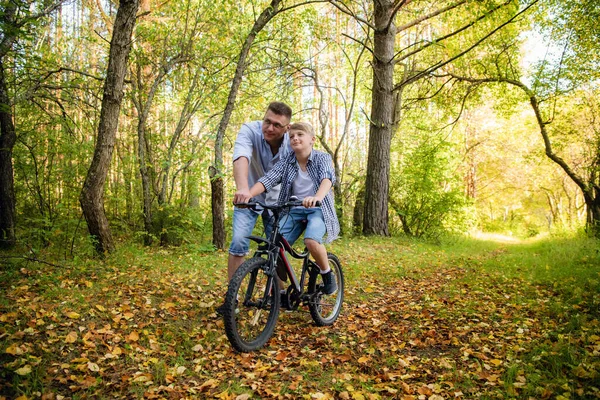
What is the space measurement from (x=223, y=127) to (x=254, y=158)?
3571mm

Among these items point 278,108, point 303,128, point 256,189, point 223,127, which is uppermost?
point 223,127

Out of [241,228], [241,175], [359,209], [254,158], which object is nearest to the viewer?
[241,175]

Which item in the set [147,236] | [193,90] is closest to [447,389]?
[147,236]

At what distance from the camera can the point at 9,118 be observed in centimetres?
677

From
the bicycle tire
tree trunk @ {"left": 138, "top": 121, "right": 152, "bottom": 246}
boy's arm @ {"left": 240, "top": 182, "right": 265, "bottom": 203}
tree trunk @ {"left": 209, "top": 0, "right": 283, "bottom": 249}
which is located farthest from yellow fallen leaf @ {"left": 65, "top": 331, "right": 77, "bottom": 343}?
tree trunk @ {"left": 138, "top": 121, "right": 152, "bottom": 246}

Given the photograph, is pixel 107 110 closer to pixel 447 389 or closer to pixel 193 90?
pixel 193 90

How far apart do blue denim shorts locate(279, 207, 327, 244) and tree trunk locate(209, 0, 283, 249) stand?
3.33m

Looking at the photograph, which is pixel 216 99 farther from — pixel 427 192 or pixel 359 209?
pixel 427 192

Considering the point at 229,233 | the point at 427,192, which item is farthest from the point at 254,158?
the point at 427,192

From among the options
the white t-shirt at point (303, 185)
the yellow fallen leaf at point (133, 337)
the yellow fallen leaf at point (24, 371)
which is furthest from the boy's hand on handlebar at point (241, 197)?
the yellow fallen leaf at point (24, 371)

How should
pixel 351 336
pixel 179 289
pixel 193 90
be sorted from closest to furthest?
pixel 351 336 < pixel 179 289 < pixel 193 90

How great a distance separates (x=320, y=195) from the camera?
139 inches

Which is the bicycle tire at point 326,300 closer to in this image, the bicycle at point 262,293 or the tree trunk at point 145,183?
the bicycle at point 262,293

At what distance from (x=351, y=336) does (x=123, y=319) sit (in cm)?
215
